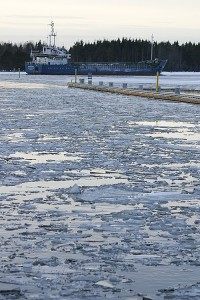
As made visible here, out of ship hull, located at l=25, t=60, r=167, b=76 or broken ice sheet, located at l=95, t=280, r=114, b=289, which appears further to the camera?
ship hull, located at l=25, t=60, r=167, b=76

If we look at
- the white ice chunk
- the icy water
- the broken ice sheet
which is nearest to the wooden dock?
the icy water

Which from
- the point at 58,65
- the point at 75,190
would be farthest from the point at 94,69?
the point at 75,190

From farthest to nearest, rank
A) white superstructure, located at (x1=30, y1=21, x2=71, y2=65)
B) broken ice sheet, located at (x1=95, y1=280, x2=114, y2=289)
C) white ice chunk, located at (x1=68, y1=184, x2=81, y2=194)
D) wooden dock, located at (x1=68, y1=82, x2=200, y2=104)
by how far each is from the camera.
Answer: white superstructure, located at (x1=30, y1=21, x2=71, y2=65)
wooden dock, located at (x1=68, y1=82, x2=200, y2=104)
white ice chunk, located at (x1=68, y1=184, x2=81, y2=194)
broken ice sheet, located at (x1=95, y1=280, x2=114, y2=289)

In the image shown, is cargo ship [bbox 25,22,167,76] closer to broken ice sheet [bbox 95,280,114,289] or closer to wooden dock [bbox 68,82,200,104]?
wooden dock [bbox 68,82,200,104]

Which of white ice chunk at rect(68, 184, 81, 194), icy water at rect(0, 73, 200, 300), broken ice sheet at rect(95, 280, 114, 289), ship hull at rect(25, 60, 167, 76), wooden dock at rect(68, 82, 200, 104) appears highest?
ship hull at rect(25, 60, 167, 76)

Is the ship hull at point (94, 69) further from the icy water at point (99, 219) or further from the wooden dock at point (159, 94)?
the icy water at point (99, 219)

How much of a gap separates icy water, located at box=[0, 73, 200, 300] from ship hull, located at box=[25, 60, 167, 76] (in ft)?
423

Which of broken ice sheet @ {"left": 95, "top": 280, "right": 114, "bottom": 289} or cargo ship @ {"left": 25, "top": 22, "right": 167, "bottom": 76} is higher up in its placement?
cargo ship @ {"left": 25, "top": 22, "right": 167, "bottom": 76}

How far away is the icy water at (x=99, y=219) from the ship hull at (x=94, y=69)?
12898 centimetres

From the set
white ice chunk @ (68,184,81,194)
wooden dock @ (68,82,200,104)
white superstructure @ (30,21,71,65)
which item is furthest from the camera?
white superstructure @ (30,21,71,65)

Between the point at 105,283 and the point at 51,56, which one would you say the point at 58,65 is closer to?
the point at 51,56

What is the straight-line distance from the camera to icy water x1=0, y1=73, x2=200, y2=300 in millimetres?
5414

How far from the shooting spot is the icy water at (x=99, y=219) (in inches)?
213

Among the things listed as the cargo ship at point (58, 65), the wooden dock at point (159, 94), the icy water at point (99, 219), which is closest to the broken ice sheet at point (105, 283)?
the icy water at point (99, 219)
